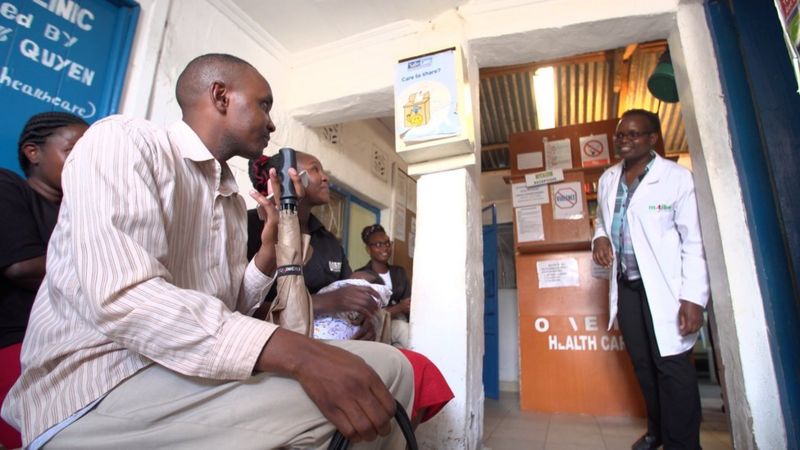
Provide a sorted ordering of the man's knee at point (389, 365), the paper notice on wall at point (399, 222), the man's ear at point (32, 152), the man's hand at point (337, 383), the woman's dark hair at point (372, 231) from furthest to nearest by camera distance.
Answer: the paper notice on wall at point (399, 222) → the woman's dark hair at point (372, 231) → the man's ear at point (32, 152) → the man's knee at point (389, 365) → the man's hand at point (337, 383)

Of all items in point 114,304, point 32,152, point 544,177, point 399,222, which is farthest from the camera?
point 399,222

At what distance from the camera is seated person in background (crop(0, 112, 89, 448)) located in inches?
41.9

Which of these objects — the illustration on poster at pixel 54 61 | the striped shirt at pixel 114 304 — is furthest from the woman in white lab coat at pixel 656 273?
the illustration on poster at pixel 54 61

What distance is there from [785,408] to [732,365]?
0.20 metres

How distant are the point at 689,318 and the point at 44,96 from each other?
2.77 meters

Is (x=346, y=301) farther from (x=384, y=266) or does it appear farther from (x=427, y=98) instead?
(x=384, y=266)

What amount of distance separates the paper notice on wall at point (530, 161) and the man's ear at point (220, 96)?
9.37ft

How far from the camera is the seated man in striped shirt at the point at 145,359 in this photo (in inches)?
21.5

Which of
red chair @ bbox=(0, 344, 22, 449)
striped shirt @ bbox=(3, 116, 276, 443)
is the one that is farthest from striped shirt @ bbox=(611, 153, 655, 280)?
red chair @ bbox=(0, 344, 22, 449)

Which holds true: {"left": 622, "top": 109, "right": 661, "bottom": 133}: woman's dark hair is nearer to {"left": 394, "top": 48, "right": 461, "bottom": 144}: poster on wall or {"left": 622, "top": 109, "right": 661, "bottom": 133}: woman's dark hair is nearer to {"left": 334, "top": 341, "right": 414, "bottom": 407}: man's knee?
{"left": 394, "top": 48, "right": 461, "bottom": 144}: poster on wall

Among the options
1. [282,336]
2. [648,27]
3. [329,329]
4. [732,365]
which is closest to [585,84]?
[648,27]

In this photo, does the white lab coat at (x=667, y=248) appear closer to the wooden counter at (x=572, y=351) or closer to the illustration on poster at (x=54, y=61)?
the wooden counter at (x=572, y=351)

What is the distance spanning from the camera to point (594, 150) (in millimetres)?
3297

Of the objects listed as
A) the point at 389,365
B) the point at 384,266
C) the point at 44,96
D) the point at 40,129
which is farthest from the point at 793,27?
the point at 384,266
